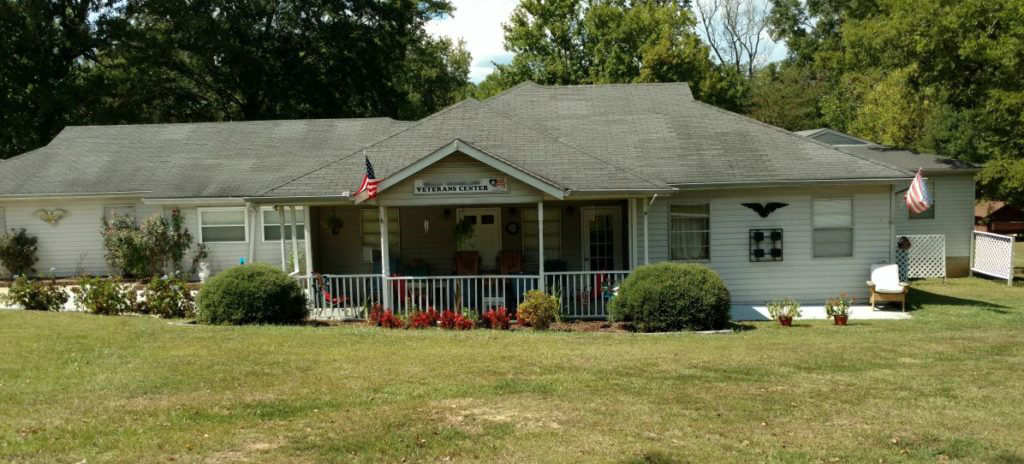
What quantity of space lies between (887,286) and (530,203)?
7.94 m

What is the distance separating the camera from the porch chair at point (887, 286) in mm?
16891

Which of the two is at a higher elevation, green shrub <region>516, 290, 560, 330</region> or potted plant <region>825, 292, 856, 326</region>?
green shrub <region>516, 290, 560, 330</region>

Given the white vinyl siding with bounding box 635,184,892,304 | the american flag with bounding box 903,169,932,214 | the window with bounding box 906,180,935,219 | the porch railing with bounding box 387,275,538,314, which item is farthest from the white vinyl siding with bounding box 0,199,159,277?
the window with bounding box 906,180,935,219

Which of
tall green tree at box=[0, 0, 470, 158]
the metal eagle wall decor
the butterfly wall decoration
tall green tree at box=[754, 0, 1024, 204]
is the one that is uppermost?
tall green tree at box=[0, 0, 470, 158]

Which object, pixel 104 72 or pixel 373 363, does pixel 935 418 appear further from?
pixel 104 72

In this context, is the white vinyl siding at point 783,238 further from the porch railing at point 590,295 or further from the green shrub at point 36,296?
the green shrub at point 36,296

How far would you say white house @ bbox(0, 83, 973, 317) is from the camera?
15.6m

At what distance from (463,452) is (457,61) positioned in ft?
183

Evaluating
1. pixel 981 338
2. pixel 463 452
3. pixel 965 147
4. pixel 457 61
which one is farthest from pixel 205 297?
pixel 457 61

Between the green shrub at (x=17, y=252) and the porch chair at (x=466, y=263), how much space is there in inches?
520

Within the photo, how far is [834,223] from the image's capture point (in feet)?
58.6

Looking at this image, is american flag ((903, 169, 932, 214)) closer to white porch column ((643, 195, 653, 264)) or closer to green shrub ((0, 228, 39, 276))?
white porch column ((643, 195, 653, 264))

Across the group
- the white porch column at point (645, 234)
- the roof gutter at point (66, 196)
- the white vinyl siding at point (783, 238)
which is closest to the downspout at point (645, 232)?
the white porch column at point (645, 234)

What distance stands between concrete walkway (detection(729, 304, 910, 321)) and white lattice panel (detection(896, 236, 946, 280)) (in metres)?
6.15
